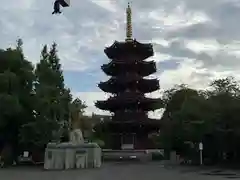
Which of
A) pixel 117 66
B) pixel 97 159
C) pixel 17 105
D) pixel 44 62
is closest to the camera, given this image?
pixel 97 159

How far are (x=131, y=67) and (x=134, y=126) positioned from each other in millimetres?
8597

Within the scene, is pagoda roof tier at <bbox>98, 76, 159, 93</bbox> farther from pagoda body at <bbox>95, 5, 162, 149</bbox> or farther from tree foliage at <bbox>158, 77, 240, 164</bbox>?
tree foliage at <bbox>158, 77, 240, 164</bbox>

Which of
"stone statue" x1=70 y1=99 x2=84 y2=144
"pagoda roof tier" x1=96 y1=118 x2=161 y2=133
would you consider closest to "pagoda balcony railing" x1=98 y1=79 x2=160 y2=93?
"pagoda roof tier" x1=96 y1=118 x2=161 y2=133

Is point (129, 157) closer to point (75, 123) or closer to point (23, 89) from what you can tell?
point (75, 123)

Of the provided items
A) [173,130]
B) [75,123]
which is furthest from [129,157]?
[75,123]

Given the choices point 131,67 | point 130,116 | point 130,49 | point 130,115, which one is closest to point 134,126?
point 130,116

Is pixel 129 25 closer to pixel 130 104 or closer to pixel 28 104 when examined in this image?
pixel 130 104

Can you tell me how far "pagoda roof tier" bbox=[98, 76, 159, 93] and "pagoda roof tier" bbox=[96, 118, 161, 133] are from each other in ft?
17.0

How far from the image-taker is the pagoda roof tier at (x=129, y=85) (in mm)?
63250

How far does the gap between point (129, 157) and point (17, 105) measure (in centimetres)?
2021

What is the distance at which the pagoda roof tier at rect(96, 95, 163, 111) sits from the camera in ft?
205

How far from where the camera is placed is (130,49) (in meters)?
65.1

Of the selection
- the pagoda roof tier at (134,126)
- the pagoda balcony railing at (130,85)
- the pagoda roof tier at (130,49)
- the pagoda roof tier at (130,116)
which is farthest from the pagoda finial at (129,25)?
the pagoda roof tier at (134,126)

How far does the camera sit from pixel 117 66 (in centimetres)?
6494
